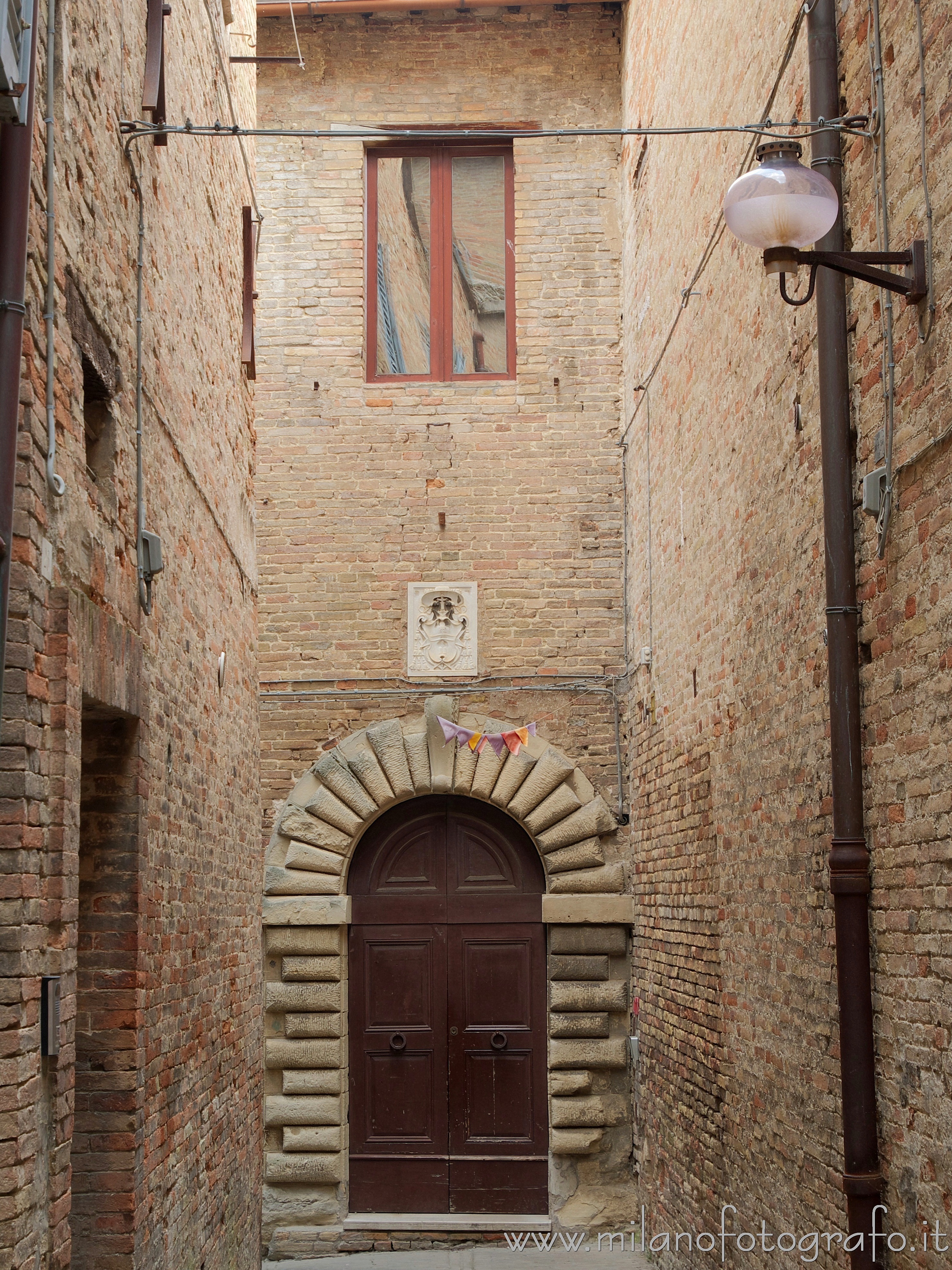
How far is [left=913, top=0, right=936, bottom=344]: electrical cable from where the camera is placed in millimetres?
3807

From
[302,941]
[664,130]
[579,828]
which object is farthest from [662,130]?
[302,941]

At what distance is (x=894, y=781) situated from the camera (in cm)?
410

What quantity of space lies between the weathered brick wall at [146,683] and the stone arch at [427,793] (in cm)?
130

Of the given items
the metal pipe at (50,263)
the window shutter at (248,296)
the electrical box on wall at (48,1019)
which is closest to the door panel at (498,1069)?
the window shutter at (248,296)

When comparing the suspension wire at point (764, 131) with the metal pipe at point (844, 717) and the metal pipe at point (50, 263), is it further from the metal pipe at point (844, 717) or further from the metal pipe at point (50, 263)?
the metal pipe at point (50, 263)

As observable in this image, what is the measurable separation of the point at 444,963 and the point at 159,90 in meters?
6.26

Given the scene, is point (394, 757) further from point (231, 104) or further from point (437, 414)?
point (231, 104)

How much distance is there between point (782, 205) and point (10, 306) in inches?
81.6

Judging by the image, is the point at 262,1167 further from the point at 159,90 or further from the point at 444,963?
the point at 159,90

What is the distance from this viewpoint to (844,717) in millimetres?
4422

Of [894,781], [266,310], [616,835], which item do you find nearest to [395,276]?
[266,310]

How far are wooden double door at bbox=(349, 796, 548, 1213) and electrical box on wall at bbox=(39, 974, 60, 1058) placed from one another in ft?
20.4

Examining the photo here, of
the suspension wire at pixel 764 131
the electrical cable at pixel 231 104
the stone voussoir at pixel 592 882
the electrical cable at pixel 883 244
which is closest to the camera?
the electrical cable at pixel 883 244

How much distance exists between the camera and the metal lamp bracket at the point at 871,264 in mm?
3855
